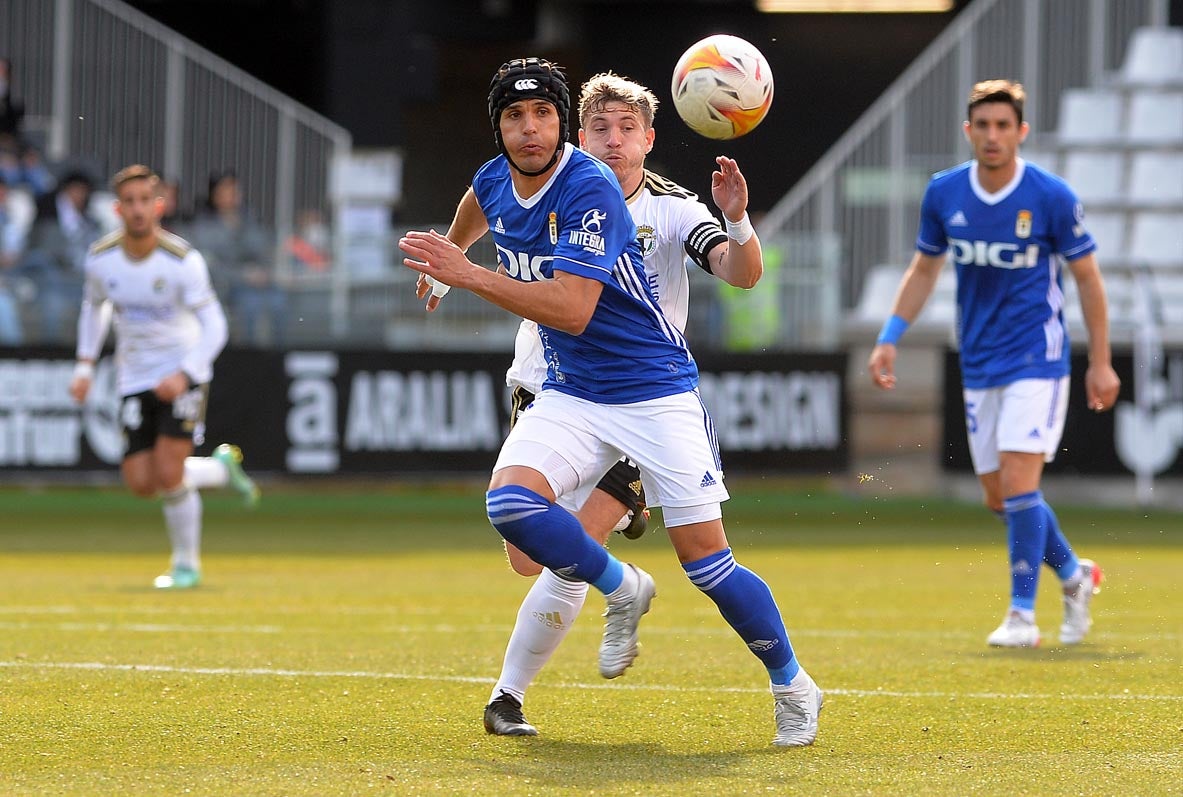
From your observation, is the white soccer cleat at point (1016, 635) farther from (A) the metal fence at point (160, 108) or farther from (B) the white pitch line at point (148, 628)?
(A) the metal fence at point (160, 108)

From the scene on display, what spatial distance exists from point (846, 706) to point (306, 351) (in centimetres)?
1176

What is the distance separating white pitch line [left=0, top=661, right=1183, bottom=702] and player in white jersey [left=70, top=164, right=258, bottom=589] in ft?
12.5

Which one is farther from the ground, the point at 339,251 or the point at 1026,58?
the point at 1026,58

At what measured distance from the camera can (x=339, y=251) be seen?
749 inches

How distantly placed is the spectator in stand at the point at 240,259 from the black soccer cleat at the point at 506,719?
40.2ft

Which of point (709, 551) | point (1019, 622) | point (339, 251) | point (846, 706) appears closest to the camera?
point (709, 551)

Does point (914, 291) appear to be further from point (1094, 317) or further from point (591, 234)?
point (591, 234)

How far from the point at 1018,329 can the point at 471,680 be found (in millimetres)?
A: 3160

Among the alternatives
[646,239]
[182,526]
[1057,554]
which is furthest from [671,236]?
[182,526]

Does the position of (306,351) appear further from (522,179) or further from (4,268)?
(522,179)

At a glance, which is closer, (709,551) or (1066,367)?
(709,551)

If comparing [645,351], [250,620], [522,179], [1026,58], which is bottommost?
[250,620]

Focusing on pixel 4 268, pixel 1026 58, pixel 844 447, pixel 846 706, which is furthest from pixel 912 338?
pixel 846 706

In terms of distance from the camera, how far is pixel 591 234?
545 cm
